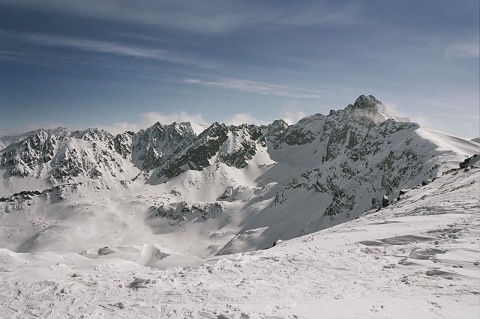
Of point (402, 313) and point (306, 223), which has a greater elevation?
point (402, 313)

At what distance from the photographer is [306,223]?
18912 cm

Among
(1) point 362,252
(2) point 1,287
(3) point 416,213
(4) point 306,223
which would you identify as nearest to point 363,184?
(4) point 306,223

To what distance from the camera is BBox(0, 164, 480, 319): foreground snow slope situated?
38.7 ft

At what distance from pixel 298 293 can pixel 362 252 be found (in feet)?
27.8

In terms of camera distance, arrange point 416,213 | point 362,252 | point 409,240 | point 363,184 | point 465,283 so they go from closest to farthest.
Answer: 1. point 465,283
2. point 362,252
3. point 409,240
4. point 416,213
5. point 363,184

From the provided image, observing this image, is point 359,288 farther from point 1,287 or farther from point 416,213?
point 416,213

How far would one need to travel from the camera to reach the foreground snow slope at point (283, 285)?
1180cm

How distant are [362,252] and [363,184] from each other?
176 metres

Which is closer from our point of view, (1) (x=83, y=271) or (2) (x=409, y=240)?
(1) (x=83, y=271)

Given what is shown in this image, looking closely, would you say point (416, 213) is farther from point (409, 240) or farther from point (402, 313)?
point (402, 313)

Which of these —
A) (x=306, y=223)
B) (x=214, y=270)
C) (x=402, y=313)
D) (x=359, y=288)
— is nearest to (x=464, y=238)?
(x=359, y=288)

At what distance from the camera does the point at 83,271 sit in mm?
17062

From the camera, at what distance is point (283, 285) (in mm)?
14594

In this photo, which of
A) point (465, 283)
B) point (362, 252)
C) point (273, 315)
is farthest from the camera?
point (362, 252)
